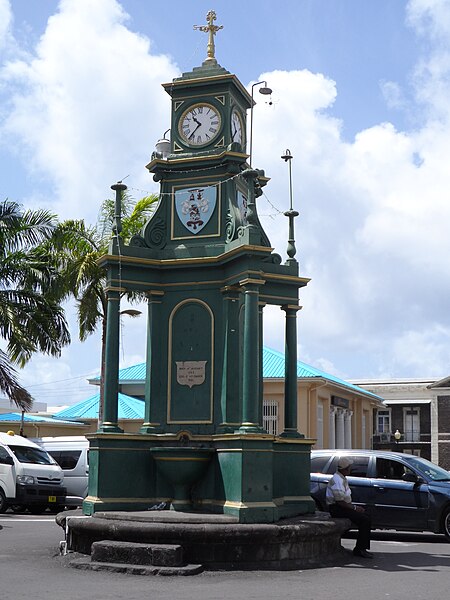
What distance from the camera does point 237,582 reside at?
34.1 feet

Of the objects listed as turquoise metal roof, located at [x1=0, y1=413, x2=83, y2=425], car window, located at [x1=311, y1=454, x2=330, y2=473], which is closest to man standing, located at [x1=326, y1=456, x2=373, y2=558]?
car window, located at [x1=311, y1=454, x2=330, y2=473]

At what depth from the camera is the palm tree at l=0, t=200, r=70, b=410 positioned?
25.3m

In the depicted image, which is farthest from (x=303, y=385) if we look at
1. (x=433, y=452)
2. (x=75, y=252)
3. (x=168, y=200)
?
(x=433, y=452)

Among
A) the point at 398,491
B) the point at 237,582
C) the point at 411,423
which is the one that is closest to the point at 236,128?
the point at 398,491

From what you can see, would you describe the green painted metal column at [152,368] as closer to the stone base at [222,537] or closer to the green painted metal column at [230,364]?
the green painted metal column at [230,364]

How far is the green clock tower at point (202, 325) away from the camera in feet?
42.8

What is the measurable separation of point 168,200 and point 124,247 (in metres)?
1.27

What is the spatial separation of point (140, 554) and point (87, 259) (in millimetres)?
16895

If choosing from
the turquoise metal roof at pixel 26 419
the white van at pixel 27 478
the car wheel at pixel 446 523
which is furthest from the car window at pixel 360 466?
the turquoise metal roof at pixel 26 419

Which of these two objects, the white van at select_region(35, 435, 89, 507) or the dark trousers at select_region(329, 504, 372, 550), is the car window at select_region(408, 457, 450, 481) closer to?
the dark trousers at select_region(329, 504, 372, 550)

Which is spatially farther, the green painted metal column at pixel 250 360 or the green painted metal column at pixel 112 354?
the green painted metal column at pixel 112 354

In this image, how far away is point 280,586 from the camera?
33.1 feet

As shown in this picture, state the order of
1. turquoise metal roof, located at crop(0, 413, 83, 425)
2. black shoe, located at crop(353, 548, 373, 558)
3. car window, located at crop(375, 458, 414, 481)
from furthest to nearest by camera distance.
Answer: turquoise metal roof, located at crop(0, 413, 83, 425) < car window, located at crop(375, 458, 414, 481) < black shoe, located at crop(353, 548, 373, 558)

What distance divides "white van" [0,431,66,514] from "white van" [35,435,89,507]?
7.81 ft
